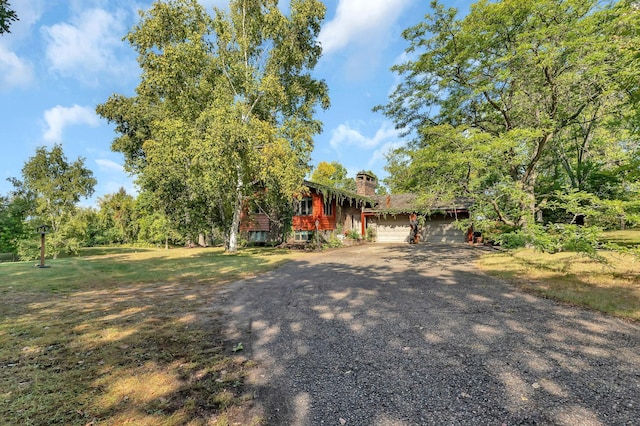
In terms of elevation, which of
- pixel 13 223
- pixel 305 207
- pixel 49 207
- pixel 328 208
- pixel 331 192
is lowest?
pixel 13 223

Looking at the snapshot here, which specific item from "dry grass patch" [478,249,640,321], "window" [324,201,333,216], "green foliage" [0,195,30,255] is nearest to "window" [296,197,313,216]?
"window" [324,201,333,216]

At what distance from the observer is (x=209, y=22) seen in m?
16.9

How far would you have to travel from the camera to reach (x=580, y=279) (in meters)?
7.46

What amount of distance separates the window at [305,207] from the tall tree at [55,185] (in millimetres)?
14119

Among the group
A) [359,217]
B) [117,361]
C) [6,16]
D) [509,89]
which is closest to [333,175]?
[359,217]

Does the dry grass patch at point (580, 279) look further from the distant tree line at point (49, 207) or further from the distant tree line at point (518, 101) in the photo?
the distant tree line at point (49, 207)

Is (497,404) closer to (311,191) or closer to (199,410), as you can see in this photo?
(199,410)

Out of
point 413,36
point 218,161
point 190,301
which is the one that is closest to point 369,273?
point 190,301

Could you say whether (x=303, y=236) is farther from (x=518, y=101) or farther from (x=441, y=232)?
(x=518, y=101)

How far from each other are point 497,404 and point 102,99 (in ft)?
102

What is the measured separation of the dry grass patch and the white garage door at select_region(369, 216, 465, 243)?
1128 centimetres

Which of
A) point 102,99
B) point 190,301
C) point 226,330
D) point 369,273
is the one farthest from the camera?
point 102,99

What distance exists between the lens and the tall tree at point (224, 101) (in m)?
14.9

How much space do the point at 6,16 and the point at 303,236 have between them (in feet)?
56.3
